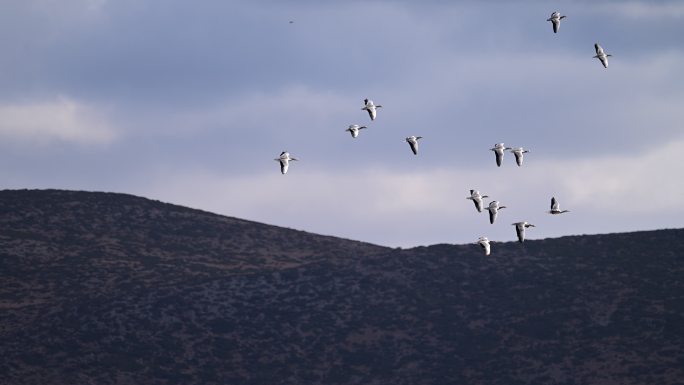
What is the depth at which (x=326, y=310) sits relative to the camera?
115 m

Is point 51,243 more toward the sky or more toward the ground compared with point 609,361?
more toward the sky

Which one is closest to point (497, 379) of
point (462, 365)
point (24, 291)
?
point (462, 365)

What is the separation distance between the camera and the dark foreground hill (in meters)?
104

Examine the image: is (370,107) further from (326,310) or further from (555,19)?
(326,310)

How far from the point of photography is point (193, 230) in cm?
14062

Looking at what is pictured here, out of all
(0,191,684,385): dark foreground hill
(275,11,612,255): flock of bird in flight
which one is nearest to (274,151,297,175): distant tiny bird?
(275,11,612,255): flock of bird in flight

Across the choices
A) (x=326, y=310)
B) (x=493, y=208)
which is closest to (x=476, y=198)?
(x=493, y=208)

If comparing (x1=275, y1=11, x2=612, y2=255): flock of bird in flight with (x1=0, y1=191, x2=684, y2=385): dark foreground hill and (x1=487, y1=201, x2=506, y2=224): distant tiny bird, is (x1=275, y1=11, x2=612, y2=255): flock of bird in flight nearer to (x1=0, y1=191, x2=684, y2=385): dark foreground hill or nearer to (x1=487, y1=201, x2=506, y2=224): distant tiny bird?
(x1=487, y1=201, x2=506, y2=224): distant tiny bird

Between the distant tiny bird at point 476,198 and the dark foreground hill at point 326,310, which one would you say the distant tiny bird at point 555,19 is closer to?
the distant tiny bird at point 476,198

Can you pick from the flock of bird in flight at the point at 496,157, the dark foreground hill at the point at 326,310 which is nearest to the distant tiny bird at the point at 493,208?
the flock of bird in flight at the point at 496,157

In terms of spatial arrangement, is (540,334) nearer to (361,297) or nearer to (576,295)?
(576,295)

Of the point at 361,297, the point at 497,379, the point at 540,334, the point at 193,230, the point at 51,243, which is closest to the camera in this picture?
the point at 497,379

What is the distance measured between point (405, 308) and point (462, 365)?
1126cm

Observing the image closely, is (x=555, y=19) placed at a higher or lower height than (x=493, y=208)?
higher
